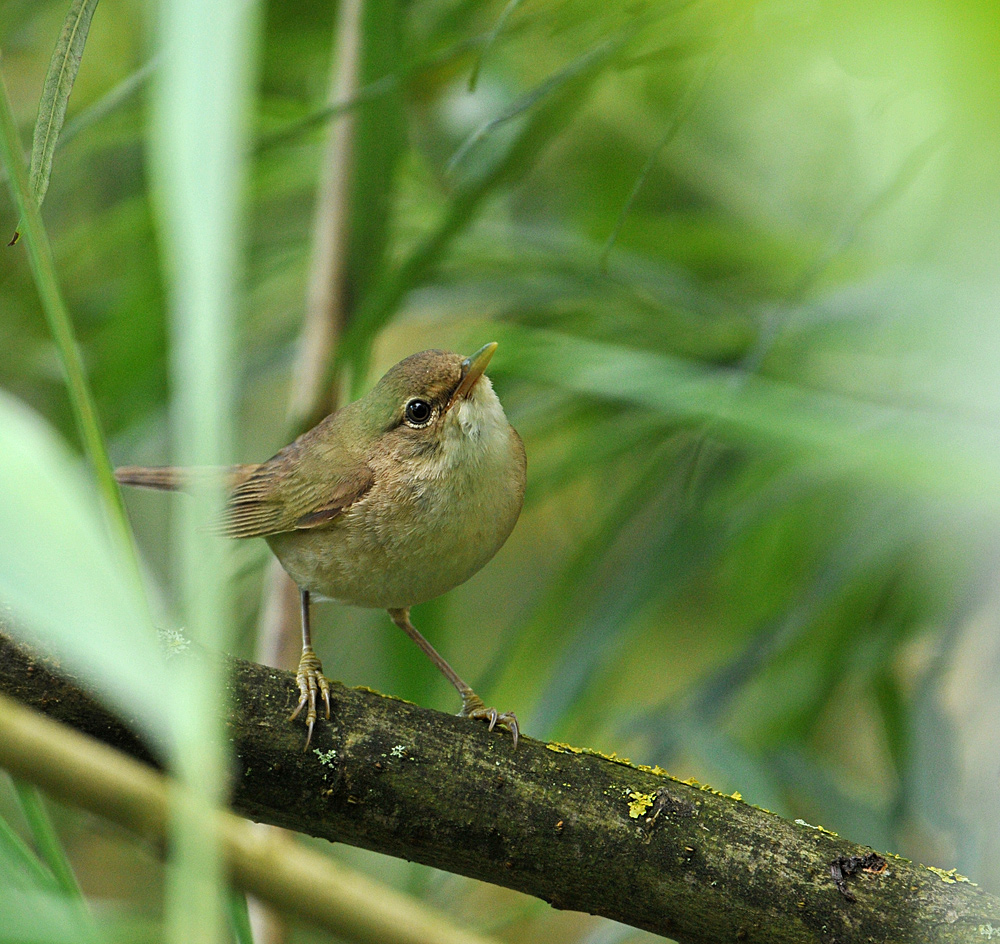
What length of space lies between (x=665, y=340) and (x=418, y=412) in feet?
3.55

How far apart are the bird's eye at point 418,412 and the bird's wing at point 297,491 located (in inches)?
4.9

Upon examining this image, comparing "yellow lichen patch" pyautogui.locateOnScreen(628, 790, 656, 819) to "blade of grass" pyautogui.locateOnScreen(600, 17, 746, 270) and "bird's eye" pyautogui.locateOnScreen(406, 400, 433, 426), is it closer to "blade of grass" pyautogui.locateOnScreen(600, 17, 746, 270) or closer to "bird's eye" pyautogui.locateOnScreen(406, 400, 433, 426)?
"blade of grass" pyautogui.locateOnScreen(600, 17, 746, 270)

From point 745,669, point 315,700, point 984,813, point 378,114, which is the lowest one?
point 315,700

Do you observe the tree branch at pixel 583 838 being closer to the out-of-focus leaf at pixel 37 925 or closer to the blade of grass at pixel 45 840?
the blade of grass at pixel 45 840

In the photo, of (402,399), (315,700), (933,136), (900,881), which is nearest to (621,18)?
(933,136)

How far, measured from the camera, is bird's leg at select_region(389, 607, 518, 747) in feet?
5.50

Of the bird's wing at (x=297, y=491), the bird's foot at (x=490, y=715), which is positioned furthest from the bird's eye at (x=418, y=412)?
the bird's foot at (x=490, y=715)

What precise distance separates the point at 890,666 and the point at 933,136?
1.53 metres

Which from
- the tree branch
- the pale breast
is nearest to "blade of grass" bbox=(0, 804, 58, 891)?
the tree branch

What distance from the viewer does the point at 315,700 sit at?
137cm

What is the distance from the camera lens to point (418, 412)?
→ 1.97 m

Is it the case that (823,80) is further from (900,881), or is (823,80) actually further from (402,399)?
(900,881)

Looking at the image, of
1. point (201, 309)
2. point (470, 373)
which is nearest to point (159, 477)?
point (470, 373)

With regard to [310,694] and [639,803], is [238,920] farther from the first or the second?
[639,803]
